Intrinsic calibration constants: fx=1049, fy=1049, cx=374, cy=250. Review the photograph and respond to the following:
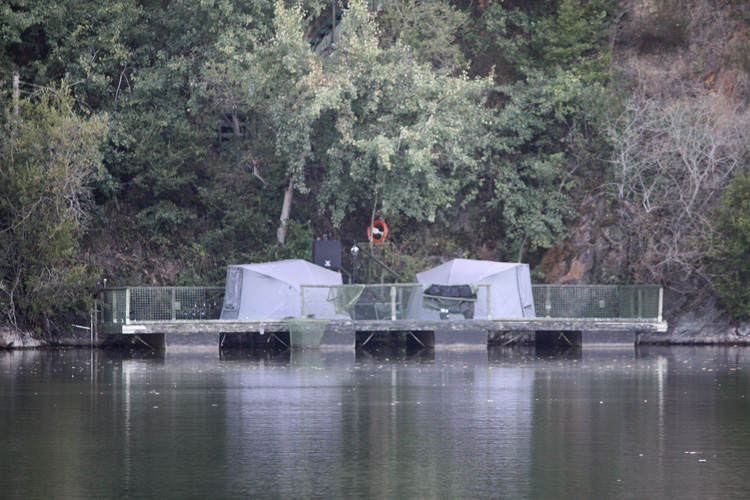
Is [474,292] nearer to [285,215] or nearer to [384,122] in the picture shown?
[384,122]

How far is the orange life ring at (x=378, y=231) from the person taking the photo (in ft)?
107

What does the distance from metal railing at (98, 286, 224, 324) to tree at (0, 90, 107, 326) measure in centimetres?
120

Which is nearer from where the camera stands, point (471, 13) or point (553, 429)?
point (553, 429)

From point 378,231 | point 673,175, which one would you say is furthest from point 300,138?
point 673,175

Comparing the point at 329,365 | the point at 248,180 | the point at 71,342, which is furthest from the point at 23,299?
the point at 329,365

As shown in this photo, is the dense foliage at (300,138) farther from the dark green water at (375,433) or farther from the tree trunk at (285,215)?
the dark green water at (375,433)

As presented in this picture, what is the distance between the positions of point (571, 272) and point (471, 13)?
33.8 feet

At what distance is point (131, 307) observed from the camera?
92.4 ft

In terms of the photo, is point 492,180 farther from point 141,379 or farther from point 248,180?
point 141,379

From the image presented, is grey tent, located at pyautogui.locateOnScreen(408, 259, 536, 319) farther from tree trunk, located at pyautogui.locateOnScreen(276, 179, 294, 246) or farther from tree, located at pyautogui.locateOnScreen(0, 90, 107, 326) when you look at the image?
tree, located at pyautogui.locateOnScreen(0, 90, 107, 326)

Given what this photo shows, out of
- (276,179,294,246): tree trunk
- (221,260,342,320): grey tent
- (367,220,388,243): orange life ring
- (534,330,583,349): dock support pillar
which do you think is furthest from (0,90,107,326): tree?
(534,330,583,349): dock support pillar

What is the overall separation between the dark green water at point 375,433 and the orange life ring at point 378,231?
A: 1229 cm

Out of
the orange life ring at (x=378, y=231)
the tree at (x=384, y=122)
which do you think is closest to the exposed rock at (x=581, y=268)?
the tree at (x=384, y=122)

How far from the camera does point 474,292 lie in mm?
28781
